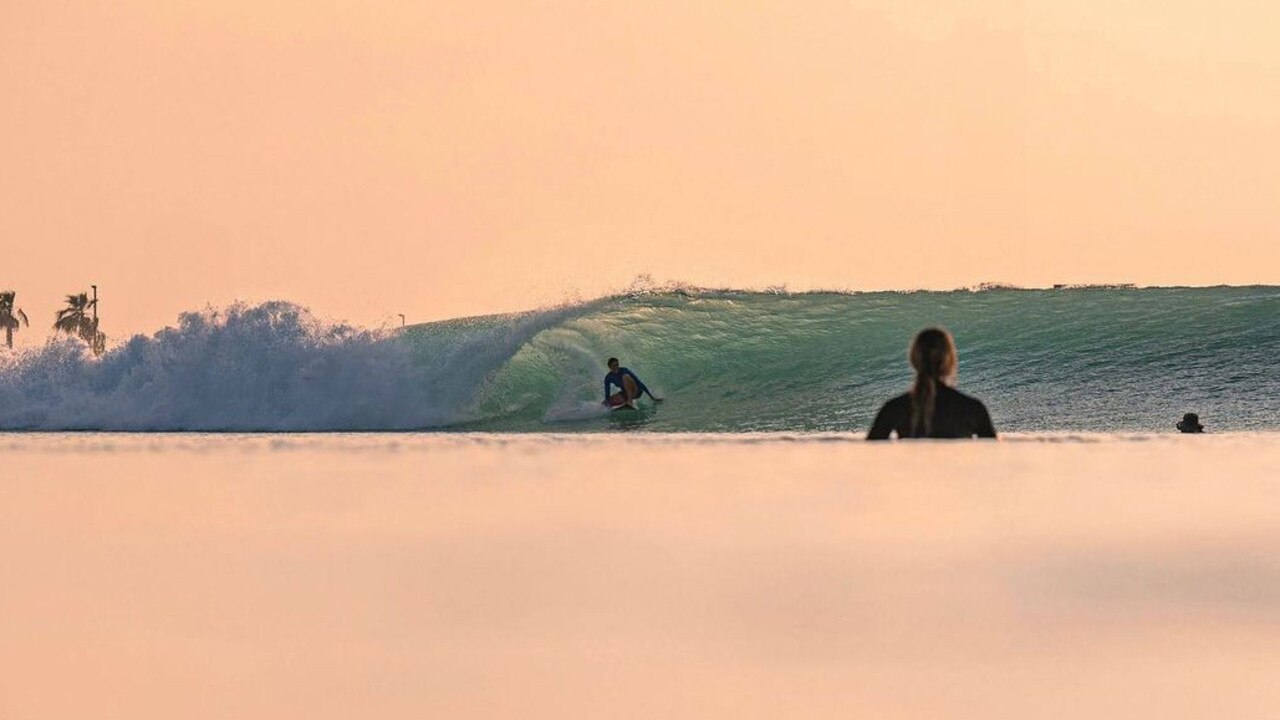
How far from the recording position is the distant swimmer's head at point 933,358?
19.0 ft

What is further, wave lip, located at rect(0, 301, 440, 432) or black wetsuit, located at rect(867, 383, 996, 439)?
wave lip, located at rect(0, 301, 440, 432)

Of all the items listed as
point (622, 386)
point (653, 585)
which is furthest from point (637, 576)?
point (622, 386)

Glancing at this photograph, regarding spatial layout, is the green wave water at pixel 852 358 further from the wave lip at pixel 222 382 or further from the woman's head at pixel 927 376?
the woman's head at pixel 927 376

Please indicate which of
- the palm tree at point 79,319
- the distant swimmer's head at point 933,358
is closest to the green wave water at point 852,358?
the distant swimmer's head at point 933,358

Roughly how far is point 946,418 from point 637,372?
64.4 feet

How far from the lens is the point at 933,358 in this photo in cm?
578

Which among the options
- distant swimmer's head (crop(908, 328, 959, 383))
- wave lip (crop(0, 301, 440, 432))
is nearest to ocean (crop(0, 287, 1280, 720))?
distant swimmer's head (crop(908, 328, 959, 383))

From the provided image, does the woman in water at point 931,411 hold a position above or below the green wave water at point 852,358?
below

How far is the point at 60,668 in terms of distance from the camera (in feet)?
8.72

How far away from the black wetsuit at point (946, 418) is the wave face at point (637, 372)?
49.1 feet

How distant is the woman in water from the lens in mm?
5738

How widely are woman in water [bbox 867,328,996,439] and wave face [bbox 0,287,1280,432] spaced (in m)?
15.0

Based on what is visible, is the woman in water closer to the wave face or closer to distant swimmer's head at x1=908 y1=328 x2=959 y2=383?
distant swimmer's head at x1=908 y1=328 x2=959 y2=383

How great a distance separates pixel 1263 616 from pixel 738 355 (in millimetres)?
22656
